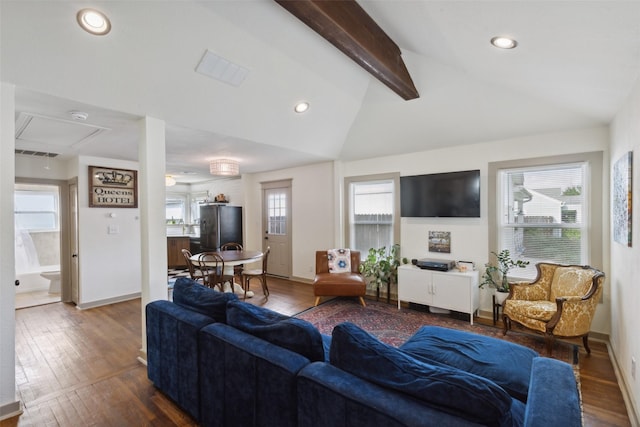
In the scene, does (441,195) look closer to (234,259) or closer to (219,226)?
(234,259)

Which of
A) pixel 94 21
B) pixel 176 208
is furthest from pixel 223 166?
pixel 176 208

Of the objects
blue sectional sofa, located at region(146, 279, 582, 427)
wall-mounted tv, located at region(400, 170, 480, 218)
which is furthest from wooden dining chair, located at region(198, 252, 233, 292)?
wall-mounted tv, located at region(400, 170, 480, 218)

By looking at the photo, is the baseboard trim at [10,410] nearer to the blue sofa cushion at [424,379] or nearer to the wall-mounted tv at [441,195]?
the blue sofa cushion at [424,379]

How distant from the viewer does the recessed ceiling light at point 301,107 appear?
3629 mm

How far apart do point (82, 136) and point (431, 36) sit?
3.97 m

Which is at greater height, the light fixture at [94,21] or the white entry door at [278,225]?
the light fixture at [94,21]

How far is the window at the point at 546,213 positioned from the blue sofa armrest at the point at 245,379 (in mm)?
3584

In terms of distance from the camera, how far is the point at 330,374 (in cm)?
135

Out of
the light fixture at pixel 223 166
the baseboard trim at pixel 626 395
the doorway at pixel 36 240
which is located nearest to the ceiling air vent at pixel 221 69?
the light fixture at pixel 223 166

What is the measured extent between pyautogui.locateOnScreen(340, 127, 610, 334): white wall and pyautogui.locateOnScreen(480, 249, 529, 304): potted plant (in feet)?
0.53

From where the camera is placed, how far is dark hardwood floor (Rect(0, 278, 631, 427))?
7.09 feet

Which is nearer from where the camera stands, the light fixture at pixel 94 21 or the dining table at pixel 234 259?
the light fixture at pixel 94 21

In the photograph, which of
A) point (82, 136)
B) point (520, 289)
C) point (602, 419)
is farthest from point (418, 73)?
point (82, 136)

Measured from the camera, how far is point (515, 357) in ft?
6.53
